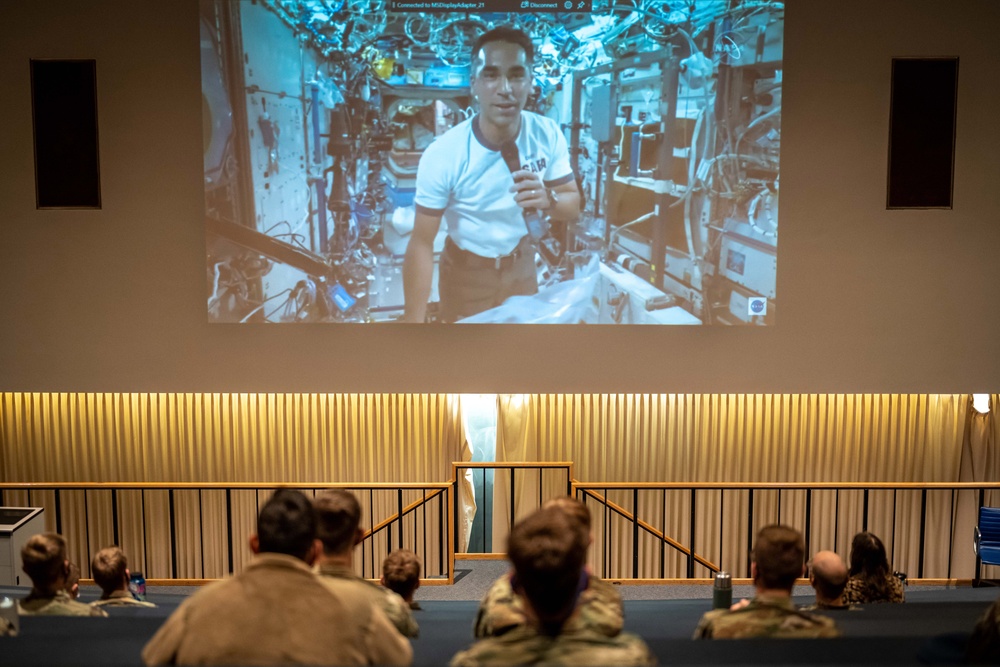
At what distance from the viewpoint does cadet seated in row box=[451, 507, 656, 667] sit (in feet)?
6.72

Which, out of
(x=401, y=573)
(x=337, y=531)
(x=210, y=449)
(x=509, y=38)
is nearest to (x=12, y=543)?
(x=401, y=573)

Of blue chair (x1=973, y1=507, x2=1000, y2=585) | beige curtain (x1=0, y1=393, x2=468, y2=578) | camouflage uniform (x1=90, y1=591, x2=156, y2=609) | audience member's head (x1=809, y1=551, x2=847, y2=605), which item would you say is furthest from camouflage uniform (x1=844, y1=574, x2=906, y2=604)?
beige curtain (x1=0, y1=393, x2=468, y2=578)

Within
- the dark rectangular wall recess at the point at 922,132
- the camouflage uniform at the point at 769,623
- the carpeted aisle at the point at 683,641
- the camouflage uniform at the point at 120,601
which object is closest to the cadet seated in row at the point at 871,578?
the carpeted aisle at the point at 683,641

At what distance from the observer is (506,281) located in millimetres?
7309

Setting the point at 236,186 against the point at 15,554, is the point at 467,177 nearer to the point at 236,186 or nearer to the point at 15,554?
the point at 236,186

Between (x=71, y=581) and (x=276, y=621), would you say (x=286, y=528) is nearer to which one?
(x=276, y=621)

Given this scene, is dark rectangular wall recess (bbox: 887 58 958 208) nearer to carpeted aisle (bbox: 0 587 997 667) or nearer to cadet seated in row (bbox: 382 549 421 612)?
carpeted aisle (bbox: 0 587 997 667)

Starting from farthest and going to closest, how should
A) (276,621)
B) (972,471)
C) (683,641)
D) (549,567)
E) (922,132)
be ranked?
(972,471)
(922,132)
(683,641)
(276,621)
(549,567)

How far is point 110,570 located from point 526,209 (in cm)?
433

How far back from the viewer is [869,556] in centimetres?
436

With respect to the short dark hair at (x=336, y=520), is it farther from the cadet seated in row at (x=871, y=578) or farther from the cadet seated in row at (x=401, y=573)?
the cadet seated in row at (x=871, y=578)

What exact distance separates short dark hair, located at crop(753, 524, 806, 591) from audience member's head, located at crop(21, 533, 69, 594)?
2828 mm

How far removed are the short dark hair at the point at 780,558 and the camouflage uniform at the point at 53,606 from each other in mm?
2658

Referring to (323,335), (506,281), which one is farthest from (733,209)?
(323,335)
